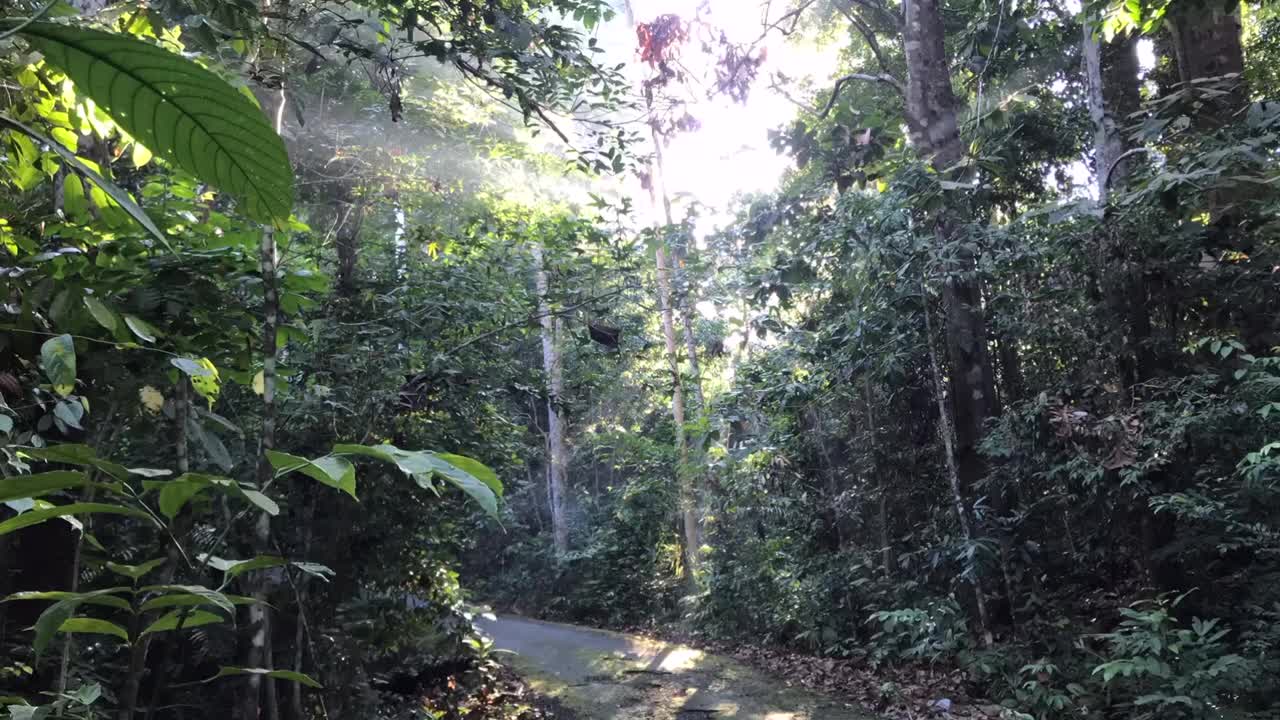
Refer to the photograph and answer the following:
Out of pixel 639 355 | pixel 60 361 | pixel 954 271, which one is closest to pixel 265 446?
pixel 60 361

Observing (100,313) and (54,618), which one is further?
(100,313)

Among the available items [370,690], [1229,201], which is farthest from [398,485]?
[1229,201]

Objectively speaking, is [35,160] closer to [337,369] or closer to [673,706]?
[337,369]

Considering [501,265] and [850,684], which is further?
[850,684]

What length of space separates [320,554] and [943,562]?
4684 mm

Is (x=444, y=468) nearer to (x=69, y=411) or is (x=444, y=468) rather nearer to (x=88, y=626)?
(x=88, y=626)

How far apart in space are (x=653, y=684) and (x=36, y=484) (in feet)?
25.3

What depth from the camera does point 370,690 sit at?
16.3 feet

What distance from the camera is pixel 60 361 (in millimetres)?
1101

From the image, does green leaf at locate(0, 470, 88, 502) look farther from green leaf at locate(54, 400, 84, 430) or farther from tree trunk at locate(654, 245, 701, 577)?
tree trunk at locate(654, 245, 701, 577)

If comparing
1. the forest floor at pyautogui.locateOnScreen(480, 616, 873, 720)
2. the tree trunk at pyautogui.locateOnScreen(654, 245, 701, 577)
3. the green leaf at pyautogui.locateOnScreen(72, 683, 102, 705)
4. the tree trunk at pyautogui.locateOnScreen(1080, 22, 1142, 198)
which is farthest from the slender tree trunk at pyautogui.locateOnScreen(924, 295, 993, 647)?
the tree trunk at pyautogui.locateOnScreen(654, 245, 701, 577)

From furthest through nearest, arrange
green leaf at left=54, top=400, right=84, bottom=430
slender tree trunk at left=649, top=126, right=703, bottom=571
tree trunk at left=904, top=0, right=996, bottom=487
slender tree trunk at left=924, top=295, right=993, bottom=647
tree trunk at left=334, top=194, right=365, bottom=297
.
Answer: slender tree trunk at left=649, top=126, right=703, bottom=571 < tree trunk at left=334, top=194, right=365, bottom=297 < tree trunk at left=904, top=0, right=996, bottom=487 < slender tree trunk at left=924, top=295, right=993, bottom=647 < green leaf at left=54, top=400, right=84, bottom=430

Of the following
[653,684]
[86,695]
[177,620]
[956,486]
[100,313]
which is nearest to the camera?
[177,620]

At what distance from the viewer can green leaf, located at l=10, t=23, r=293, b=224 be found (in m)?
0.69
